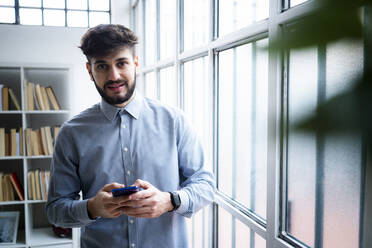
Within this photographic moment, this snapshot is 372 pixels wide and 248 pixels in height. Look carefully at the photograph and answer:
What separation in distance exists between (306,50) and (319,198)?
1011 millimetres

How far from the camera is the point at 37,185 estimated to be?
3.36 metres

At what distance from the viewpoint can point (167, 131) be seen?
1.42 m

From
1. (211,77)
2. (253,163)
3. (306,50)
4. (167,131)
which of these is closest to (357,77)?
(306,50)

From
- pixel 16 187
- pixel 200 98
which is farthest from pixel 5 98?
pixel 200 98

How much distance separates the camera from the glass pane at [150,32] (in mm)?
3664

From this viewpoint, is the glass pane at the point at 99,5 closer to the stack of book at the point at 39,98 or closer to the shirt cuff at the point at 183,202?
the stack of book at the point at 39,98

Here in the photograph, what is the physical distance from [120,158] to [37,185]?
241cm

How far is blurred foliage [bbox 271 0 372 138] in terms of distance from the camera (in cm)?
14

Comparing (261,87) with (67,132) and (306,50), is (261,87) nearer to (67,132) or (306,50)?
(67,132)

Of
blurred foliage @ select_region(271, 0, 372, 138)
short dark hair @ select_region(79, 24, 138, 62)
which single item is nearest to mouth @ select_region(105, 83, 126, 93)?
short dark hair @ select_region(79, 24, 138, 62)

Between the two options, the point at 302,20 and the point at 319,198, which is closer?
the point at 302,20

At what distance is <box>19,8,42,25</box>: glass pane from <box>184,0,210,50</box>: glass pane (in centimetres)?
258

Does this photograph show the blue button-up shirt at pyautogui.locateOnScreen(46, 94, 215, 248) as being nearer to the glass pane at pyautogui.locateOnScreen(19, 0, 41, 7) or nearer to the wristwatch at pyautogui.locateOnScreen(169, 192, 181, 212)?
the wristwatch at pyautogui.locateOnScreen(169, 192, 181, 212)

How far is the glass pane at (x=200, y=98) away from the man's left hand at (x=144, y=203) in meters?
0.87
